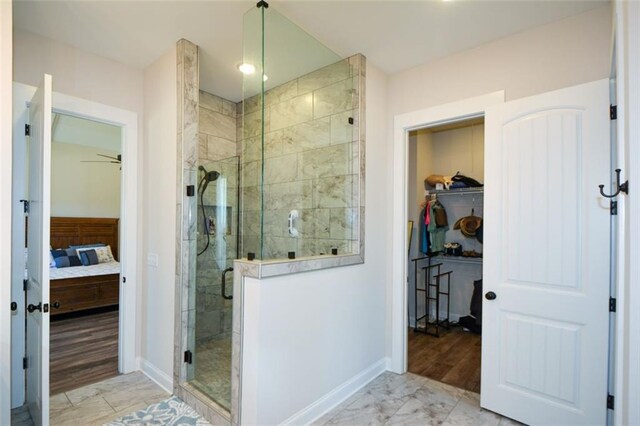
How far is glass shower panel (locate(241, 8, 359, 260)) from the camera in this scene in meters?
2.39

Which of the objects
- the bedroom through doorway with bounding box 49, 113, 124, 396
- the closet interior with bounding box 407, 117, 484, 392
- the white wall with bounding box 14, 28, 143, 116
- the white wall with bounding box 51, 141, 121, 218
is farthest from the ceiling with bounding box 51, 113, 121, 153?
the closet interior with bounding box 407, 117, 484, 392

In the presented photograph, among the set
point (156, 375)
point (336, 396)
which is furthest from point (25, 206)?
point (336, 396)

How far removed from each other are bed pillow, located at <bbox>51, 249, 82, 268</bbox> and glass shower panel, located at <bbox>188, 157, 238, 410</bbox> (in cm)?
410

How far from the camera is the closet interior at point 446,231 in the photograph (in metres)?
4.20

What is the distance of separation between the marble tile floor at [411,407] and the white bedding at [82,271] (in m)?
4.41

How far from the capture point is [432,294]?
4617 millimetres

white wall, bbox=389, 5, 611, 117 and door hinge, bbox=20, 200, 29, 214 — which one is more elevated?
white wall, bbox=389, 5, 611, 117

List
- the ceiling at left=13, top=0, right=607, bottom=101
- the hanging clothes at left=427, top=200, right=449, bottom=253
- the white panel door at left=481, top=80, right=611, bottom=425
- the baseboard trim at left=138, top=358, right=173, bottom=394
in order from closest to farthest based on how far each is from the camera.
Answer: the white panel door at left=481, top=80, right=611, bottom=425, the ceiling at left=13, top=0, right=607, bottom=101, the baseboard trim at left=138, top=358, right=173, bottom=394, the hanging clothes at left=427, top=200, right=449, bottom=253

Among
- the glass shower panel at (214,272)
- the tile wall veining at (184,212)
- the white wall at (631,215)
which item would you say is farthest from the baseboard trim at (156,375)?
the white wall at (631,215)

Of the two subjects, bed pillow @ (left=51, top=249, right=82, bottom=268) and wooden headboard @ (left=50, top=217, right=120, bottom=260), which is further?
wooden headboard @ (left=50, top=217, right=120, bottom=260)

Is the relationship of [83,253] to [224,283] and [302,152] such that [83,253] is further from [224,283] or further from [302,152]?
[302,152]

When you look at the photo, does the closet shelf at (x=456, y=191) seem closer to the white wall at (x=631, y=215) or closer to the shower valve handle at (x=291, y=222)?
the shower valve handle at (x=291, y=222)

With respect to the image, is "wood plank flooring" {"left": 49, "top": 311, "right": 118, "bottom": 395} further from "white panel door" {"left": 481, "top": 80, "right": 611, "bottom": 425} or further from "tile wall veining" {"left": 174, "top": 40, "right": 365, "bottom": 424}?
"white panel door" {"left": 481, "top": 80, "right": 611, "bottom": 425}

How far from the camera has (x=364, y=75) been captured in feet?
9.24
